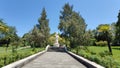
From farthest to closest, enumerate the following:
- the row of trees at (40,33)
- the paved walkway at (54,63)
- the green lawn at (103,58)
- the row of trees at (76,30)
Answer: the row of trees at (40,33) < the row of trees at (76,30) < the paved walkway at (54,63) < the green lawn at (103,58)

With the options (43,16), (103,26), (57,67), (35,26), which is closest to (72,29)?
(103,26)

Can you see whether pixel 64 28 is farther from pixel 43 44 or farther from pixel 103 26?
pixel 103 26

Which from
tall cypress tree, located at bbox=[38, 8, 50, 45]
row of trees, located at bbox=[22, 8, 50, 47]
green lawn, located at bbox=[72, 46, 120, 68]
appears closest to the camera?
green lawn, located at bbox=[72, 46, 120, 68]

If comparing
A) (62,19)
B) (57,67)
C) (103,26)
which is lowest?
(57,67)

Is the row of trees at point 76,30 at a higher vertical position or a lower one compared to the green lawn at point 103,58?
higher

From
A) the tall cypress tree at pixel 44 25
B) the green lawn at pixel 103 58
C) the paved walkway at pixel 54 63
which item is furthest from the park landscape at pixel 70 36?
the paved walkway at pixel 54 63

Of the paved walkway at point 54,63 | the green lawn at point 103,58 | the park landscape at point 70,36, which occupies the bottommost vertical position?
the paved walkway at point 54,63

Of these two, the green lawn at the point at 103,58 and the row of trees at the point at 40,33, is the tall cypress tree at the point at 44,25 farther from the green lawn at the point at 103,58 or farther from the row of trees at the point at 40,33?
the green lawn at the point at 103,58

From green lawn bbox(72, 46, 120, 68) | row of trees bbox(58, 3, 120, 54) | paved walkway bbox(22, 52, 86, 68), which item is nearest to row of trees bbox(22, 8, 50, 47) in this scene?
row of trees bbox(58, 3, 120, 54)

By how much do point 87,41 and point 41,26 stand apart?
24.4m

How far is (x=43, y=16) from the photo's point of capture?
77.7m

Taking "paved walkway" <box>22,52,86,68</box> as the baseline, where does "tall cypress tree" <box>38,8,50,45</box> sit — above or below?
above

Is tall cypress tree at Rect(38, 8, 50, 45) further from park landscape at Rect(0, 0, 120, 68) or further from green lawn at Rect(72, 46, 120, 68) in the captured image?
green lawn at Rect(72, 46, 120, 68)

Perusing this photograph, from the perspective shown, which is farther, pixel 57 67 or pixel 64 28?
pixel 64 28
